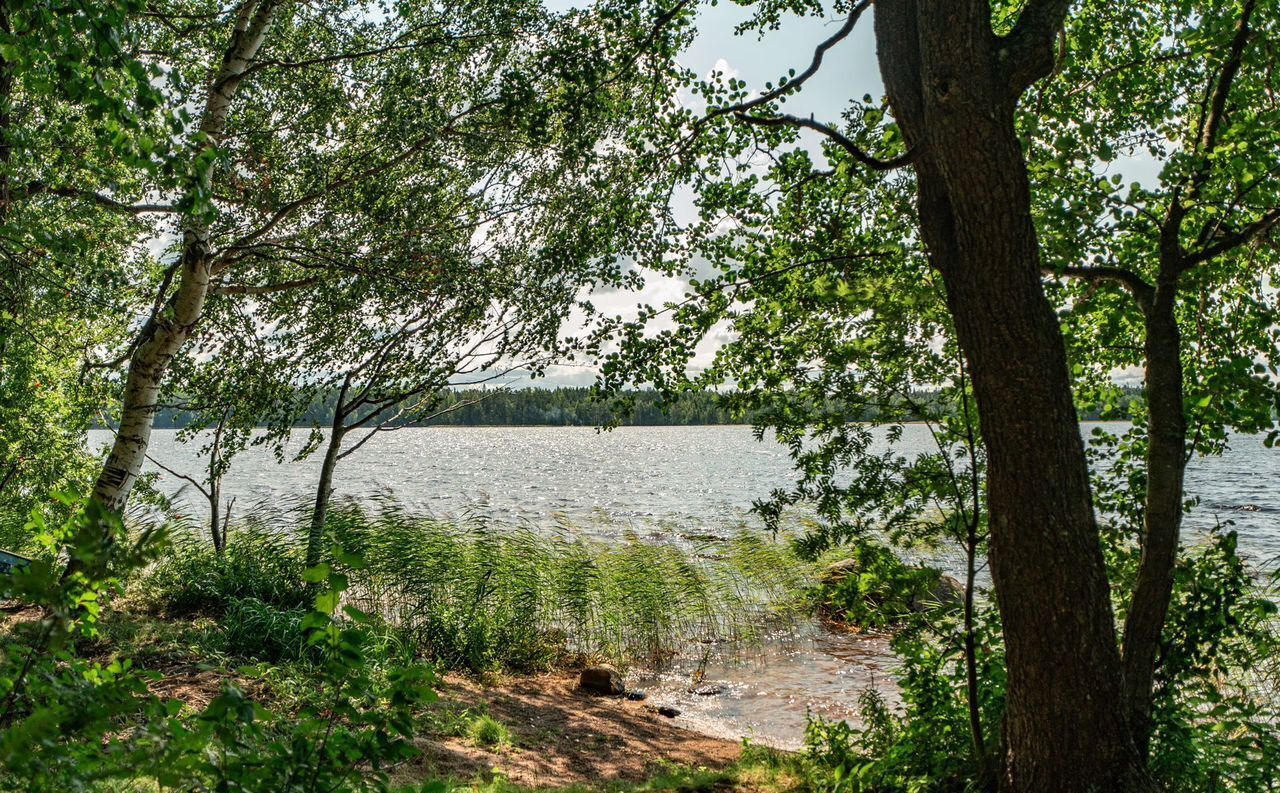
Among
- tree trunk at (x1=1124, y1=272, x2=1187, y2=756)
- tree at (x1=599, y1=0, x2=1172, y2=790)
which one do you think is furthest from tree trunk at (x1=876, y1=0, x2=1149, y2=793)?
tree trunk at (x1=1124, y1=272, x2=1187, y2=756)

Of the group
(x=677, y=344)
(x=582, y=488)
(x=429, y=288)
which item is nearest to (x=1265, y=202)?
(x=677, y=344)

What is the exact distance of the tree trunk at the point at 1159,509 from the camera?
4.27m

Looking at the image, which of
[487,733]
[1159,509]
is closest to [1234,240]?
[1159,509]

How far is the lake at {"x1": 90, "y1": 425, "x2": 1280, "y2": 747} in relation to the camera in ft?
33.3

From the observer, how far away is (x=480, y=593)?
10.3m

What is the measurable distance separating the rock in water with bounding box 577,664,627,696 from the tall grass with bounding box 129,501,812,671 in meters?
0.71

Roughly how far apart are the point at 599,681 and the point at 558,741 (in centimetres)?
251

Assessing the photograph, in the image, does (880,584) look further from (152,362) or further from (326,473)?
(326,473)

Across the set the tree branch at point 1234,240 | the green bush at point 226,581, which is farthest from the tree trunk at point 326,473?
the tree branch at point 1234,240

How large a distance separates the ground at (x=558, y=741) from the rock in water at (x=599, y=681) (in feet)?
0.51

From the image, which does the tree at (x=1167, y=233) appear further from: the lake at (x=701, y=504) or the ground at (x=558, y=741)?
the ground at (x=558, y=741)

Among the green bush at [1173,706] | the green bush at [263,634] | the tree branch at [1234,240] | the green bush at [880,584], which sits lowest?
the green bush at [263,634]

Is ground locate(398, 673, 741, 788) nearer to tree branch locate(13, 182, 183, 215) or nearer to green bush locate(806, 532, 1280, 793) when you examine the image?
green bush locate(806, 532, 1280, 793)

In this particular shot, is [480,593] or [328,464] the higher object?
[328,464]
